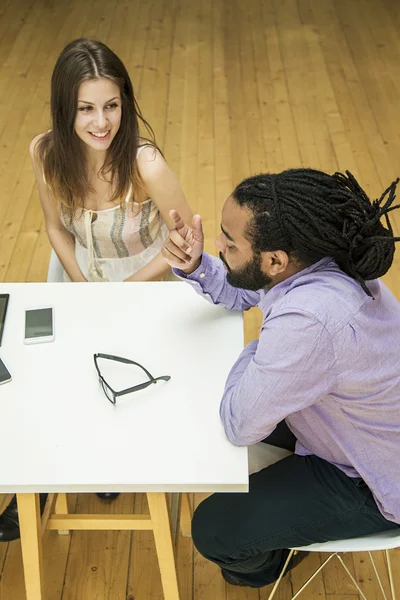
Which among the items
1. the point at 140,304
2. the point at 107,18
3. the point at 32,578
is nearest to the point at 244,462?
the point at 140,304

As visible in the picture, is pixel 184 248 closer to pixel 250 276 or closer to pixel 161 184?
pixel 250 276

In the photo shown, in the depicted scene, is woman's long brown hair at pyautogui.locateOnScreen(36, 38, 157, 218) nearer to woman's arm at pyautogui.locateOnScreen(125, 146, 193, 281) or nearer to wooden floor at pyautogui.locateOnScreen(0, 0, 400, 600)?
woman's arm at pyautogui.locateOnScreen(125, 146, 193, 281)

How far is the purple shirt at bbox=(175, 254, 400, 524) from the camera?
134 cm

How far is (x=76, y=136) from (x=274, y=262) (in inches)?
36.1

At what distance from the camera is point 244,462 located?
1380 mm

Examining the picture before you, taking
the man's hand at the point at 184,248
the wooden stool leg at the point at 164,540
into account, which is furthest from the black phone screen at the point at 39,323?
the wooden stool leg at the point at 164,540

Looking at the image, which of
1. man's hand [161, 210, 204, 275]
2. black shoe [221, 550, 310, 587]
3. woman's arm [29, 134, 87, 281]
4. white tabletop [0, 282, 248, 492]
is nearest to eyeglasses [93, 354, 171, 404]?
white tabletop [0, 282, 248, 492]

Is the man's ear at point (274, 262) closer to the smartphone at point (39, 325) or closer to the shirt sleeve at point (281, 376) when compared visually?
the shirt sleeve at point (281, 376)

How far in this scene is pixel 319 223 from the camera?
1.39 metres

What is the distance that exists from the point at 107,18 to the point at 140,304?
4050 mm

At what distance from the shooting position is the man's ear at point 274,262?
1433 mm

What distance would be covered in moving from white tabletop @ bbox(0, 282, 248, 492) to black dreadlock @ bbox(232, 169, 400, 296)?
12.3 inches

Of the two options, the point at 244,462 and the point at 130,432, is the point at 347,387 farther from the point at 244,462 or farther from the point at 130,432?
the point at 130,432

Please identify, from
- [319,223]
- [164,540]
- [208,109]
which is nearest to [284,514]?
[164,540]
